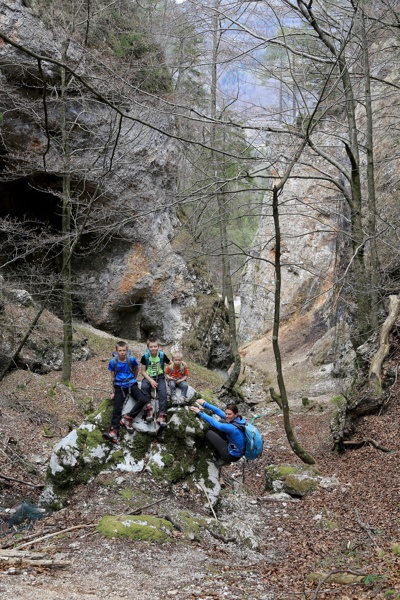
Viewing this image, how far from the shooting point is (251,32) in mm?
9023

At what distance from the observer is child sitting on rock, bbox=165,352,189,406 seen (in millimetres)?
7307

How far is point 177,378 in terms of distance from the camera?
7.43 meters

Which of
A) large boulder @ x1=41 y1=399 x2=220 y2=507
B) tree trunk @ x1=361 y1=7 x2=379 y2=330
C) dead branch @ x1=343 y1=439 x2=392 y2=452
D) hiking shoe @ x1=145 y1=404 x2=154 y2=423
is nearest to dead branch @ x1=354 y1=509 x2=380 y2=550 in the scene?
large boulder @ x1=41 y1=399 x2=220 y2=507

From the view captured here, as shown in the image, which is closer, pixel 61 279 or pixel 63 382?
pixel 61 279

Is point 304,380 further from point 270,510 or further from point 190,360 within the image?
point 270,510

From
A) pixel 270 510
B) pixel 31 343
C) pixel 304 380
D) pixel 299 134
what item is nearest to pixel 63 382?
pixel 31 343

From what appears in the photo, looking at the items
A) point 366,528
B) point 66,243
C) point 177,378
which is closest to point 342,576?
point 366,528

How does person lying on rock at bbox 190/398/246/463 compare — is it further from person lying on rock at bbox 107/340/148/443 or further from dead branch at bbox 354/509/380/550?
dead branch at bbox 354/509/380/550

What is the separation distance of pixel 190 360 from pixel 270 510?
474 inches

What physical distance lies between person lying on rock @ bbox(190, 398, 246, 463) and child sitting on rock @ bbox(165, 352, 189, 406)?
0.89ft

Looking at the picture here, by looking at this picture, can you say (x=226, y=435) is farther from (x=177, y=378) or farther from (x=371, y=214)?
(x=371, y=214)

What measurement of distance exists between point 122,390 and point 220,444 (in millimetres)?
1528

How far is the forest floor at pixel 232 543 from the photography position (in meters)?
4.29

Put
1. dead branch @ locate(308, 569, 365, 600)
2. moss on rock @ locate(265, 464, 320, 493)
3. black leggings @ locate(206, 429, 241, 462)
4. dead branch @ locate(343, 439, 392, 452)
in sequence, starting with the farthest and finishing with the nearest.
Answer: moss on rock @ locate(265, 464, 320, 493) < dead branch @ locate(343, 439, 392, 452) < black leggings @ locate(206, 429, 241, 462) < dead branch @ locate(308, 569, 365, 600)
